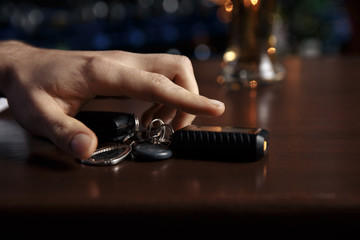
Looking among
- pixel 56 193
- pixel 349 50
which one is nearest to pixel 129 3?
pixel 349 50

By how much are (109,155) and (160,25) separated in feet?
10.7

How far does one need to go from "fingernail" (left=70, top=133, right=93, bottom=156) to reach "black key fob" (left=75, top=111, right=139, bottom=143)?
10cm

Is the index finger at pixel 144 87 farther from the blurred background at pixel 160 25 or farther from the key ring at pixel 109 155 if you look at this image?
the blurred background at pixel 160 25

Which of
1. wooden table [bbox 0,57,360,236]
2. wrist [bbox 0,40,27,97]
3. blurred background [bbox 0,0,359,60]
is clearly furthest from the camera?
blurred background [bbox 0,0,359,60]

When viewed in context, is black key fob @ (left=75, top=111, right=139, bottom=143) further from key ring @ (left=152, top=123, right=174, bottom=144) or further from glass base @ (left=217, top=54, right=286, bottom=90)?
glass base @ (left=217, top=54, right=286, bottom=90)

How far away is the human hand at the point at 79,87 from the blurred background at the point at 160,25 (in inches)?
101

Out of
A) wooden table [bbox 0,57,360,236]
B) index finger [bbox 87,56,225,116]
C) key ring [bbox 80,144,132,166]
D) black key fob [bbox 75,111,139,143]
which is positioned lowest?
wooden table [bbox 0,57,360,236]

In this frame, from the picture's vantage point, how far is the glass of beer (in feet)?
3.66

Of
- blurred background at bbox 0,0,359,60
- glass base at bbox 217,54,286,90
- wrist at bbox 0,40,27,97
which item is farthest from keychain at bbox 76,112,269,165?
blurred background at bbox 0,0,359,60

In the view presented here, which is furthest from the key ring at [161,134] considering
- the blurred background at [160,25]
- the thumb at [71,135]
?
the blurred background at [160,25]

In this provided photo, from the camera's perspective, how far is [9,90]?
0.66 meters

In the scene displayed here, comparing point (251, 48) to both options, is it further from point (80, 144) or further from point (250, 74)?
point (80, 144)

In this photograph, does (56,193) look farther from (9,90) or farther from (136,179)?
(9,90)

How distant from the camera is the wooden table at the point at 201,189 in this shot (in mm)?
375
